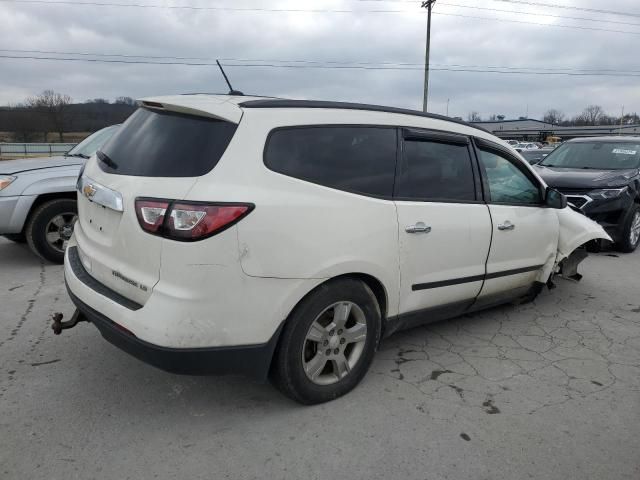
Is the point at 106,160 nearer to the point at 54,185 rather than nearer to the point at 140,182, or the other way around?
the point at 140,182

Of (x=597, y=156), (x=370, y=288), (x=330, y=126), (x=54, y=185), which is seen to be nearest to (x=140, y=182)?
(x=330, y=126)

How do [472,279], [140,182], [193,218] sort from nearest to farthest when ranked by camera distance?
1. [193,218]
2. [140,182]
3. [472,279]

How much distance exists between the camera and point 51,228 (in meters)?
5.86

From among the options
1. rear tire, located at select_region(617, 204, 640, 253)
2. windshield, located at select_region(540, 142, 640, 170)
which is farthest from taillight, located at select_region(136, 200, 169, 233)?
windshield, located at select_region(540, 142, 640, 170)

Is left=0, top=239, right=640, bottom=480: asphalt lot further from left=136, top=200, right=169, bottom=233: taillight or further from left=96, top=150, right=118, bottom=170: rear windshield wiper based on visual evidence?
left=96, top=150, right=118, bottom=170: rear windshield wiper

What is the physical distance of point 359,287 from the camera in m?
2.96

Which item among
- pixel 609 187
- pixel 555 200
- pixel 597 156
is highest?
pixel 597 156

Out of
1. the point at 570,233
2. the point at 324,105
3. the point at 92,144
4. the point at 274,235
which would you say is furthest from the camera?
the point at 92,144

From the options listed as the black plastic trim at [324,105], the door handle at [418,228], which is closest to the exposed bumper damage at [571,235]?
the black plastic trim at [324,105]

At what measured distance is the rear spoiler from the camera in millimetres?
2641

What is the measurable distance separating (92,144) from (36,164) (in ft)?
2.92

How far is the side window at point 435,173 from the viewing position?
10.8 ft

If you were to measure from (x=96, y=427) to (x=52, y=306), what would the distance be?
7.39 feet

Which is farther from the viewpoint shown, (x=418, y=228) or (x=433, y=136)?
(x=433, y=136)
